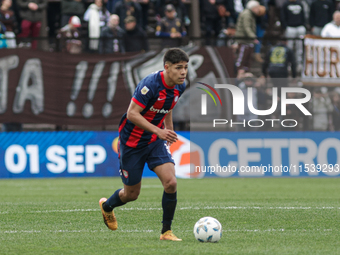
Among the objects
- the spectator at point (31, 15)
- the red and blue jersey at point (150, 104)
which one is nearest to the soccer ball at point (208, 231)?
the red and blue jersey at point (150, 104)

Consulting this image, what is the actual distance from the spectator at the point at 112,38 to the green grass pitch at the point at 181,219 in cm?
428

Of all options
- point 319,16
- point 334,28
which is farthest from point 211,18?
point 334,28

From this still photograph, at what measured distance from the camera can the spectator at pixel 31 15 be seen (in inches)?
711

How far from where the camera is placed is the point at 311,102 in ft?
55.8

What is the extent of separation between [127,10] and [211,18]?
306 cm

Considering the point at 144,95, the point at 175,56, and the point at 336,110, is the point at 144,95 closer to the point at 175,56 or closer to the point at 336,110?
the point at 175,56

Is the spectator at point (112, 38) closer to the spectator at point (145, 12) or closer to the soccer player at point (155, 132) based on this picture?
the spectator at point (145, 12)

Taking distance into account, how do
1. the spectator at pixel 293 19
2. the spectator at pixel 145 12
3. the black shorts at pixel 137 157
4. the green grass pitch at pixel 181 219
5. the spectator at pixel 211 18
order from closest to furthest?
the green grass pitch at pixel 181 219, the black shorts at pixel 137 157, the spectator at pixel 293 19, the spectator at pixel 145 12, the spectator at pixel 211 18

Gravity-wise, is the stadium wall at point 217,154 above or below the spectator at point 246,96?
below

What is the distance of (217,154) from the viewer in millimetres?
17094

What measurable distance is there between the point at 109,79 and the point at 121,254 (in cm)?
1201

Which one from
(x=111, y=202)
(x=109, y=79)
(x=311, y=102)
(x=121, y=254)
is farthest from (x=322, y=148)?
(x=121, y=254)

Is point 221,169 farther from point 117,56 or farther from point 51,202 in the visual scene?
point 51,202

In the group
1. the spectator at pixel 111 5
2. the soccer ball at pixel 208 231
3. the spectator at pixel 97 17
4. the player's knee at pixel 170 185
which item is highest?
the spectator at pixel 111 5
